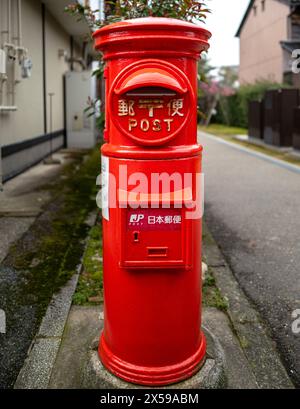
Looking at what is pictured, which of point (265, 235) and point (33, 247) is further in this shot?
point (265, 235)

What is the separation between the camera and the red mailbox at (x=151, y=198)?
93.7 inches

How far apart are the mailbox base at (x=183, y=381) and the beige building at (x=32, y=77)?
5.88 m

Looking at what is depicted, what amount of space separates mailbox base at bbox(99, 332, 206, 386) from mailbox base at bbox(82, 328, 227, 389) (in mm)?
24

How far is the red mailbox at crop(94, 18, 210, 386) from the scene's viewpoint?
2.38 meters

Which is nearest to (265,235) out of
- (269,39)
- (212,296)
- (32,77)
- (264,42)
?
(212,296)

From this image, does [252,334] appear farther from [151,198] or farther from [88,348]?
[151,198]

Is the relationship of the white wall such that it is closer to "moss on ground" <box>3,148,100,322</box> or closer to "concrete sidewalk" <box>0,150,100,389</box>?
"concrete sidewalk" <box>0,150,100,389</box>

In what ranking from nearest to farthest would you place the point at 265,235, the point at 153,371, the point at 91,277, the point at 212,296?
the point at 153,371 → the point at 212,296 → the point at 91,277 → the point at 265,235

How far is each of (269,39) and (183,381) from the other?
101ft

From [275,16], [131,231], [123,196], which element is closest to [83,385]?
[131,231]

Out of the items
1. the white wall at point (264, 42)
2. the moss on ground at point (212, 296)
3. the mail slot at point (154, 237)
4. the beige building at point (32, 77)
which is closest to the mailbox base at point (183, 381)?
the mail slot at point (154, 237)

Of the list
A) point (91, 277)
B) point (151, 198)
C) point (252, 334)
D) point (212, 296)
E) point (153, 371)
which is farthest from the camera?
point (91, 277)

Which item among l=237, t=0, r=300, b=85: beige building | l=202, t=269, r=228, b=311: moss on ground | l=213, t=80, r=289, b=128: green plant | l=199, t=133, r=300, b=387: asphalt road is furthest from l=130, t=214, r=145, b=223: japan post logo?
l=213, t=80, r=289, b=128: green plant

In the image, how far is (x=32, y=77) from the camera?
36.6ft
